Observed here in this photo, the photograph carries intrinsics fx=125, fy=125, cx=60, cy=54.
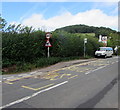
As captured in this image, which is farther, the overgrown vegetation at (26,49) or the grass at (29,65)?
the overgrown vegetation at (26,49)

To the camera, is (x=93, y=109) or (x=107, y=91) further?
(x=107, y=91)

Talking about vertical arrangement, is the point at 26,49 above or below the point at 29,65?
above

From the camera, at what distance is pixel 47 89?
515cm

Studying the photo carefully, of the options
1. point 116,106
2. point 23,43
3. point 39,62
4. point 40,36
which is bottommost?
point 116,106

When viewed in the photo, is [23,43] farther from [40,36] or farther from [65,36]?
[65,36]

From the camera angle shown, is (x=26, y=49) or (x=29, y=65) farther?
(x=26, y=49)

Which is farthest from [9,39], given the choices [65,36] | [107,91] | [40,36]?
[107,91]

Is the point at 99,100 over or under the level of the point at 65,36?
under

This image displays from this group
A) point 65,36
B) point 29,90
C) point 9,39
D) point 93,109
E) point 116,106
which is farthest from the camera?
point 65,36

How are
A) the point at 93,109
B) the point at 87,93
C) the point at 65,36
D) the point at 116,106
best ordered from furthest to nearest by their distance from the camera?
the point at 65,36
the point at 87,93
the point at 116,106
the point at 93,109

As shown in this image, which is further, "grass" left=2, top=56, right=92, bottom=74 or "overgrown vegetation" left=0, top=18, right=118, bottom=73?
"overgrown vegetation" left=0, top=18, right=118, bottom=73

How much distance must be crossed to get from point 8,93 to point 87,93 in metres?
3.01

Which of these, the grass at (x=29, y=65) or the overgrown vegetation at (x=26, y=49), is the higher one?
the overgrown vegetation at (x=26, y=49)

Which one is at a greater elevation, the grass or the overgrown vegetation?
the overgrown vegetation
